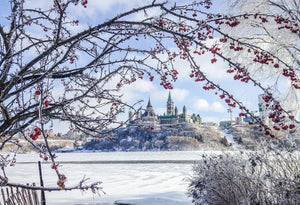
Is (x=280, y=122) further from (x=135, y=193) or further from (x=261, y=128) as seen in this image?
(x=135, y=193)

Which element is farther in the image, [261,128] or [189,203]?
[189,203]

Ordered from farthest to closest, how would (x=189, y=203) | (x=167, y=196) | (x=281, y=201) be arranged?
(x=167, y=196) → (x=189, y=203) → (x=281, y=201)

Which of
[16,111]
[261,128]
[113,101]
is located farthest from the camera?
[113,101]

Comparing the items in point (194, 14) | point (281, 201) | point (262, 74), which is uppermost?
point (262, 74)

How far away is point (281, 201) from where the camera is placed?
321 centimetres

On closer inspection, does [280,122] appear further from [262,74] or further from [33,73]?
[262,74]

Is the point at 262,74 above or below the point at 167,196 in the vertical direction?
above

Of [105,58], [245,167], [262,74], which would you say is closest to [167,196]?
[245,167]

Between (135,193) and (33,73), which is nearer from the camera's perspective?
(33,73)

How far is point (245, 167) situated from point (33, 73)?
373 centimetres

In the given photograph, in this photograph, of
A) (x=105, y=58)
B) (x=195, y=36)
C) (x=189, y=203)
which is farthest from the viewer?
(x=189, y=203)

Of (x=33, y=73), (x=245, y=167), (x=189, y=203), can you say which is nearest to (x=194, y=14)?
(x=33, y=73)

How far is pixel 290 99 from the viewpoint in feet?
40.3

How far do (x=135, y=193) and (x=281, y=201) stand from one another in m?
5.55
